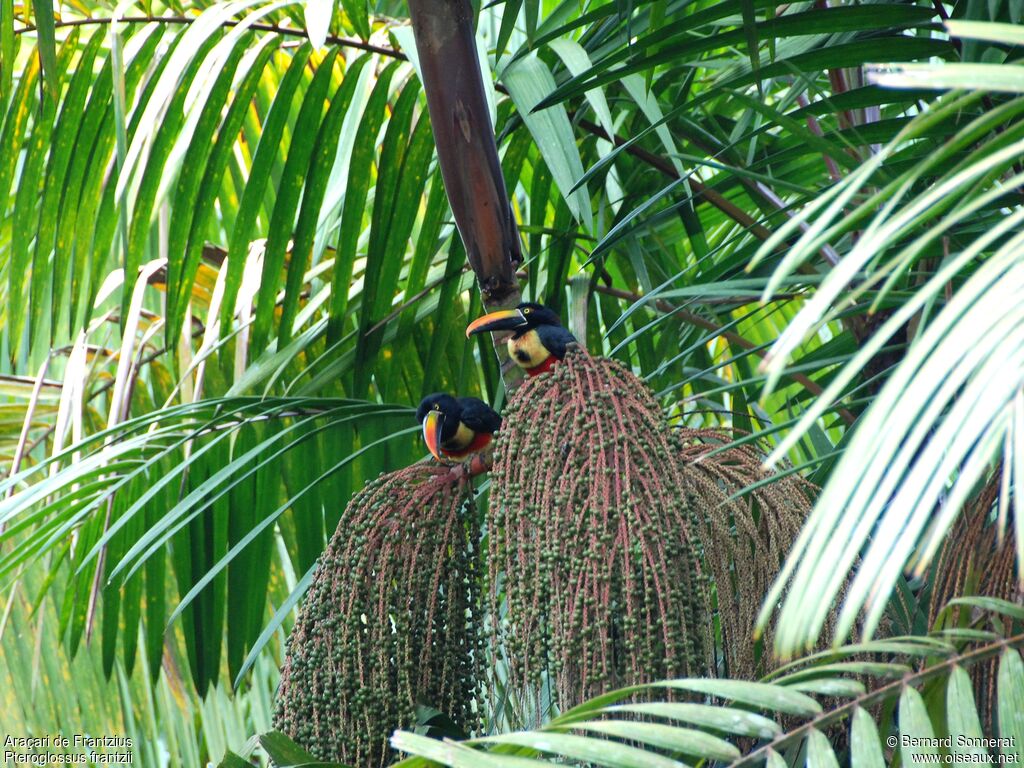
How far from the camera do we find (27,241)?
76.4 inches

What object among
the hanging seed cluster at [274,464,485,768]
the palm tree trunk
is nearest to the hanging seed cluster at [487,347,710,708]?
the hanging seed cluster at [274,464,485,768]

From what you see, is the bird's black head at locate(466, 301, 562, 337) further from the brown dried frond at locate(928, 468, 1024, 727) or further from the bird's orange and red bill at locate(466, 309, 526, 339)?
the brown dried frond at locate(928, 468, 1024, 727)

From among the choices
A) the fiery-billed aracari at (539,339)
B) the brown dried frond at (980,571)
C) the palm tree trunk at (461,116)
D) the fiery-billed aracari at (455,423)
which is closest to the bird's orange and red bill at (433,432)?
the fiery-billed aracari at (455,423)

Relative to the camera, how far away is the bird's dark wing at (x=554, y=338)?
188cm

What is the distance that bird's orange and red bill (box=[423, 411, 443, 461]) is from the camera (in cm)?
171

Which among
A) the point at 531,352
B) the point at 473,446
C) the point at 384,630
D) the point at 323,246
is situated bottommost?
the point at 384,630

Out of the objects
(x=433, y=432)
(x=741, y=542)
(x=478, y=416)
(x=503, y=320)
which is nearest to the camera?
(x=741, y=542)

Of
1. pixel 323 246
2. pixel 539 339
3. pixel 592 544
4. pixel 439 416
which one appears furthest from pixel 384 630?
pixel 323 246

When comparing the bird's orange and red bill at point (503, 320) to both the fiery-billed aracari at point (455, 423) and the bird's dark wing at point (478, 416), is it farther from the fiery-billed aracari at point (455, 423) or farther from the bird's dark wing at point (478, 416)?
the bird's dark wing at point (478, 416)

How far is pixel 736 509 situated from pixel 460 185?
507 millimetres

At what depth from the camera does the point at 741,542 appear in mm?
1291

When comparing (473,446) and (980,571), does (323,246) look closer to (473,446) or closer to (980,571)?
(473,446)

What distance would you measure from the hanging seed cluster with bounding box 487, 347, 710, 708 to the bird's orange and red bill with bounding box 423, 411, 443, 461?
387 millimetres

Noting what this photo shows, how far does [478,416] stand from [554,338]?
195 millimetres
